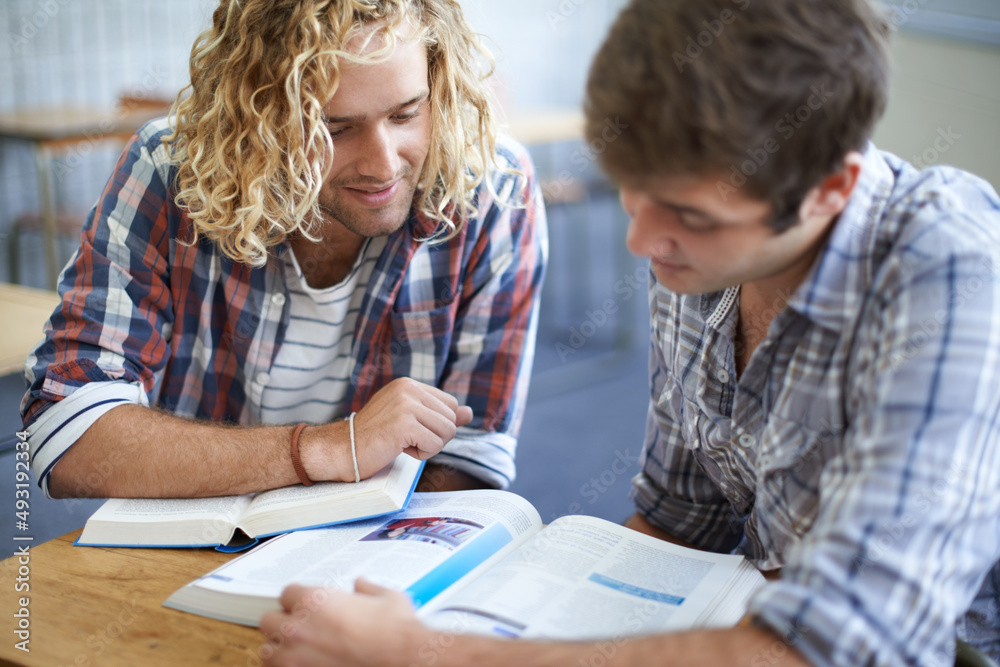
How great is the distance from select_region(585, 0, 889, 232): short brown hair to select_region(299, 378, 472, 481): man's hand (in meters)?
0.47

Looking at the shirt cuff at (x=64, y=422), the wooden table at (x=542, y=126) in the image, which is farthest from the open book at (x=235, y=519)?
the wooden table at (x=542, y=126)

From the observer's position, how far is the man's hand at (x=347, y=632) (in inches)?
27.7

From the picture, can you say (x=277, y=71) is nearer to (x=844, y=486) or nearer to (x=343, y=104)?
(x=343, y=104)

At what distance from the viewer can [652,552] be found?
0.89 m

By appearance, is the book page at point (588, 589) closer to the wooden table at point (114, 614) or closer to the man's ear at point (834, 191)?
the wooden table at point (114, 614)

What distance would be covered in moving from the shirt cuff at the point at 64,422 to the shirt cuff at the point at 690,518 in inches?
28.3

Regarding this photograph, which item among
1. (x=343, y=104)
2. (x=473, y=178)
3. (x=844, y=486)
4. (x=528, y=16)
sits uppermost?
(x=528, y=16)

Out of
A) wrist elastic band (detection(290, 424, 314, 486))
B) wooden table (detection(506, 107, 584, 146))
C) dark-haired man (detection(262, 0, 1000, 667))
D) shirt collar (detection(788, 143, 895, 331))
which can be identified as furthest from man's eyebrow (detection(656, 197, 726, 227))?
wooden table (detection(506, 107, 584, 146))

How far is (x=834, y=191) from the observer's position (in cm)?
75

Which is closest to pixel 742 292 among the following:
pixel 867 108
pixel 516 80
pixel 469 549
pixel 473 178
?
pixel 867 108

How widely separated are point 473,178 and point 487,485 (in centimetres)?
47

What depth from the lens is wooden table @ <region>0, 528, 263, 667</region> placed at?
2.57 feet

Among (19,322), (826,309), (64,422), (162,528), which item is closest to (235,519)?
(162,528)

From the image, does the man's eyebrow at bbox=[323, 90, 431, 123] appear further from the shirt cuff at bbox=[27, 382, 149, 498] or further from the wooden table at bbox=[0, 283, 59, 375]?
the wooden table at bbox=[0, 283, 59, 375]
